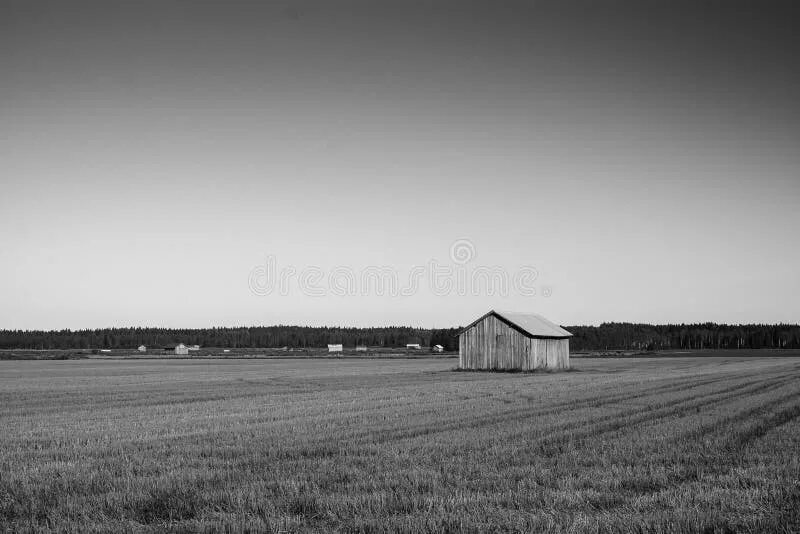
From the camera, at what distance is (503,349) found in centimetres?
6425

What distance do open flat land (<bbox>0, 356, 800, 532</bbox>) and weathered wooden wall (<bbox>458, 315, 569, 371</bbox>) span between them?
3780cm

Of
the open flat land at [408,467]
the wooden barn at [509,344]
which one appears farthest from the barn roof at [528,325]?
the open flat land at [408,467]

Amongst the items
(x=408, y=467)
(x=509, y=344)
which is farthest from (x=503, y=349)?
(x=408, y=467)

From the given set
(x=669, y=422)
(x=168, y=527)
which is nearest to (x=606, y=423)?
(x=669, y=422)

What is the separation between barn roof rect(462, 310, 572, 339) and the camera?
63.9 meters

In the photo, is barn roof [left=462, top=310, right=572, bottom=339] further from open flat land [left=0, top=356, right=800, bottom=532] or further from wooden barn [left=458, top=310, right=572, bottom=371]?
open flat land [left=0, top=356, right=800, bottom=532]

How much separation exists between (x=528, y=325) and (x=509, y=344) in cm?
333

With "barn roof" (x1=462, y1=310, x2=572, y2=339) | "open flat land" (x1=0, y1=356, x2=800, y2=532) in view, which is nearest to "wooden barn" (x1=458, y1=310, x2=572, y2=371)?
"barn roof" (x1=462, y1=310, x2=572, y2=339)

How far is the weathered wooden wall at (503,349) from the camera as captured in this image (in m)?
63.0

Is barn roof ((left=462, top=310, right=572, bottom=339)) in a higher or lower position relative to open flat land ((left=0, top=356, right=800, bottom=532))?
higher

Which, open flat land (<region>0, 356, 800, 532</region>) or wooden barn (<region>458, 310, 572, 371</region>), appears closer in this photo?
open flat land (<region>0, 356, 800, 532</region>)

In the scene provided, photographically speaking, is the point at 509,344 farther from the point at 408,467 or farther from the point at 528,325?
the point at 408,467

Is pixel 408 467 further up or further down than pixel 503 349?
further down

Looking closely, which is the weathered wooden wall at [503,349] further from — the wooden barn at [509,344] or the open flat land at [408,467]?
the open flat land at [408,467]
